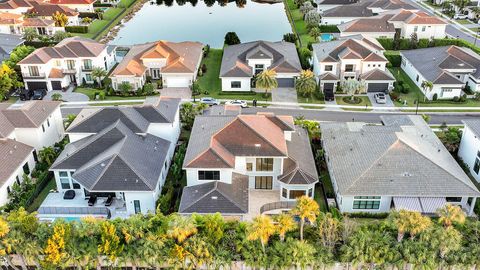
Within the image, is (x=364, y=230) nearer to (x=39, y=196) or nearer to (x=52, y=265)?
(x=52, y=265)

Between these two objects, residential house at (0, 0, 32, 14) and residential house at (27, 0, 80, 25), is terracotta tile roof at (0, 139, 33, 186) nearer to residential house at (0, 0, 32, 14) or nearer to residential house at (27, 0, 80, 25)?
residential house at (27, 0, 80, 25)

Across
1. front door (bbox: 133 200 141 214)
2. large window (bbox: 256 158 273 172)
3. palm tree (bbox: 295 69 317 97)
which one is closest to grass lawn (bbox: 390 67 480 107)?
palm tree (bbox: 295 69 317 97)

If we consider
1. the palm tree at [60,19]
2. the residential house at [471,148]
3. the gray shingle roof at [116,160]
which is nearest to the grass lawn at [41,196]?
the gray shingle roof at [116,160]

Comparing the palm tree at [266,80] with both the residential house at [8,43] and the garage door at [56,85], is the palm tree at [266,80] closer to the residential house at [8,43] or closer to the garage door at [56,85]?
the garage door at [56,85]

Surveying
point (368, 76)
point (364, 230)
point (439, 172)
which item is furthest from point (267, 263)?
point (368, 76)

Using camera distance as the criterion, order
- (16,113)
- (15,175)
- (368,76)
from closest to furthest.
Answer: (15,175) → (16,113) → (368,76)

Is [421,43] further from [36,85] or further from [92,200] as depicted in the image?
[92,200]
